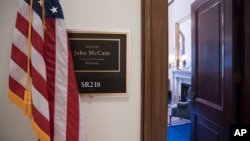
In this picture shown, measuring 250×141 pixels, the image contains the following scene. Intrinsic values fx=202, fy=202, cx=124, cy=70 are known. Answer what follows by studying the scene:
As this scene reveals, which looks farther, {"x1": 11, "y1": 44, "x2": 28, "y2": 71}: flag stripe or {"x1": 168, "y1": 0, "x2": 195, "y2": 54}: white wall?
{"x1": 168, "y1": 0, "x2": 195, "y2": 54}: white wall

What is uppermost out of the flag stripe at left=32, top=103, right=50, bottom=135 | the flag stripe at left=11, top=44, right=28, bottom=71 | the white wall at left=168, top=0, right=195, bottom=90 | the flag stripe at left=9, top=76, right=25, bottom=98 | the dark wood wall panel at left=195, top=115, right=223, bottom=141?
the white wall at left=168, top=0, right=195, bottom=90

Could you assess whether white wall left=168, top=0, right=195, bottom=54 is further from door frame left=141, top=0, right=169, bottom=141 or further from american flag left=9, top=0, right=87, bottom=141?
american flag left=9, top=0, right=87, bottom=141

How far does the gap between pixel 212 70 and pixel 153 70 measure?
120 centimetres

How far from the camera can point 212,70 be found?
2.00 m

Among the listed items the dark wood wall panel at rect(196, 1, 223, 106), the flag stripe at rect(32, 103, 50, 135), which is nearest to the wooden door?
the dark wood wall panel at rect(196, 1, 223, 106)

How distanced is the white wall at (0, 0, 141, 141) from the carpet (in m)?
2.74

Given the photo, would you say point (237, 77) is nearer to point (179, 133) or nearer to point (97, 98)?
point (97, 98)

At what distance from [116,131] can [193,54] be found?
168 centimetres

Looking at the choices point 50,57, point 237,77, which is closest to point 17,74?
point 50,57

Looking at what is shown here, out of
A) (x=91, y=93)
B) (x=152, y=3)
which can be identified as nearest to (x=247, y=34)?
(x=152, y=3)

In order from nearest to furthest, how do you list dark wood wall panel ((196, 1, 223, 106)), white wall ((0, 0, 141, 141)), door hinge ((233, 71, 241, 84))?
white wall ((0, 0, 141, 141))
door hinge ((233, 71, 241, 84))
dark wood wall panel ((196, 1, 223, 106))

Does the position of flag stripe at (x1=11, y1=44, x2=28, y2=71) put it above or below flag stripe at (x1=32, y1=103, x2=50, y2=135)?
above

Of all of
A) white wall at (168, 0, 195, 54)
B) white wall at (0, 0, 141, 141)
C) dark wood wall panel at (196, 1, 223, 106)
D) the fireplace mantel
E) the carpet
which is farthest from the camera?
the fireplace mantel

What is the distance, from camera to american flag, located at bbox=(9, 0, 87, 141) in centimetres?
87
